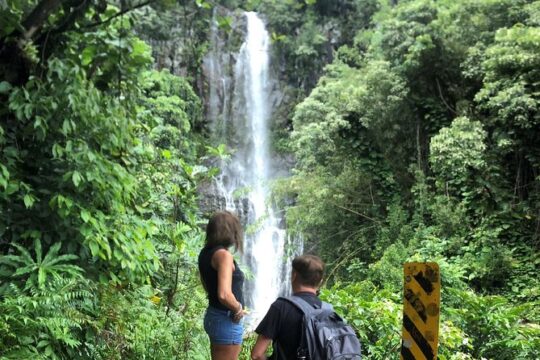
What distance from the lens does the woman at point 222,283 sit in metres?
3.01

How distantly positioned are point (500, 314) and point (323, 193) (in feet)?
26.0

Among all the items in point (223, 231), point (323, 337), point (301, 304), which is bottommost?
point (323, 337)

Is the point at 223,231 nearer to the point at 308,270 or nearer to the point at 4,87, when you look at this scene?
the point at 308,270

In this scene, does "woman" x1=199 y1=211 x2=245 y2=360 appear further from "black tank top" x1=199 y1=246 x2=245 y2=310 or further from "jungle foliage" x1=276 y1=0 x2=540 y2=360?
"jungle foliage" x1=276 y1=0 x2=540 y2=360

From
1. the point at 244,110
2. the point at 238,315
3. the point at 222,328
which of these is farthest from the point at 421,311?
the point at 244,110

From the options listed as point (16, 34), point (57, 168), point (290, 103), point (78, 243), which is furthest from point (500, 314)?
point (290, 103)

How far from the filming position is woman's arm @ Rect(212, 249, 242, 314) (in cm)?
294

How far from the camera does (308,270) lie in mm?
2621

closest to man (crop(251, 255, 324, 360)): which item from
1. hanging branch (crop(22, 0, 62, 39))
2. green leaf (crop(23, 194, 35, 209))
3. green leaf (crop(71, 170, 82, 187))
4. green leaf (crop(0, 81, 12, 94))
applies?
green leaf (crop(71, 170, 82, 187))

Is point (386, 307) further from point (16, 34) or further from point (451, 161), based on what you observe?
point (451, 161)

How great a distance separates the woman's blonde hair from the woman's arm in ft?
0.29

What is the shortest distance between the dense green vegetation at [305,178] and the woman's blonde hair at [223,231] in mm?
1288

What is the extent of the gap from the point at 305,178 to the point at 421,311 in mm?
11391

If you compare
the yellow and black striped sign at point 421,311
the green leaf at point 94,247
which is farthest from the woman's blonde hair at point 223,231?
the green leaf at point 94,247
